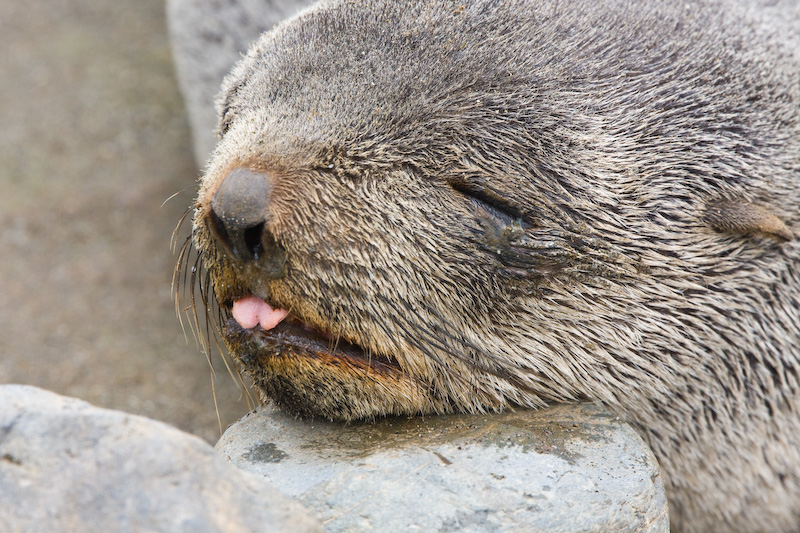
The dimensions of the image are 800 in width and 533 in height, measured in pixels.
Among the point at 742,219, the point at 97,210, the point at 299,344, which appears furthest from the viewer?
the point at 97,210

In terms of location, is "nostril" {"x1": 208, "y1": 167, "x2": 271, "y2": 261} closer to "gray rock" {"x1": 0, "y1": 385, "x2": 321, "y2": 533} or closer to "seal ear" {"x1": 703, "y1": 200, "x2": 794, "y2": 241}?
"gray rock" {"x1": 0, "y1": 385, "x2": 321, "y2": 533}

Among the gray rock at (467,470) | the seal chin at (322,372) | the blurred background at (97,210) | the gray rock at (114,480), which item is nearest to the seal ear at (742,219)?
the gray rock at (467,470)

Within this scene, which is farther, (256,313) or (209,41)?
(209,41)

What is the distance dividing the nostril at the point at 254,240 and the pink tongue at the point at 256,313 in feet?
0.60

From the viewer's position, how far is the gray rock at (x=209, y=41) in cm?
535

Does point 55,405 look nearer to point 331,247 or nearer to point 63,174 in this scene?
point 331,247

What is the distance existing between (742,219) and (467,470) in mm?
1401

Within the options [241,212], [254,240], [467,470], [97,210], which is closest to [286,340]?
[254,240]

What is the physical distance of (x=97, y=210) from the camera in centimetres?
587

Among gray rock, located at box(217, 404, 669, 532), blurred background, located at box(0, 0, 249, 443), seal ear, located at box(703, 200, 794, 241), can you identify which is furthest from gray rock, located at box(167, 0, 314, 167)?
seal ear, located at box(703, 200, 794, 241)

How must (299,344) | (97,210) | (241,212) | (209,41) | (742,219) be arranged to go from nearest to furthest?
(241,212)
(299,344)
(742,219)
(209,41)
(97,210)

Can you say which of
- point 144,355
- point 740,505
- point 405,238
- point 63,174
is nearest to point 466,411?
point 405,238

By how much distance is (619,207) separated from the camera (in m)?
2.92

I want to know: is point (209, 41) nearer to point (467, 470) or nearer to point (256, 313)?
point (256, 313)
